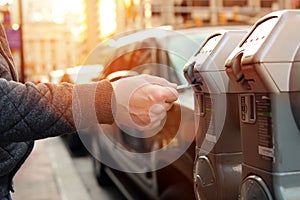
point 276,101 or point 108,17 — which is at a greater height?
point 276,101

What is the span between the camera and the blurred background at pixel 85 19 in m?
14.2

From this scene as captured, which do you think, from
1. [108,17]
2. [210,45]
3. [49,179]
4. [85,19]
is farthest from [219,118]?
[85,19]

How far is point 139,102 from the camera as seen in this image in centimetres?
145

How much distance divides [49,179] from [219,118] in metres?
5.23

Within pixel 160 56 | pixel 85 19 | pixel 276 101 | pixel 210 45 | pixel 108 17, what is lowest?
pixel 85 19

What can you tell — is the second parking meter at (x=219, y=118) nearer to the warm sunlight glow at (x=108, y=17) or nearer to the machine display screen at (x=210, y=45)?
the machine display screen at (x=210, y=45)

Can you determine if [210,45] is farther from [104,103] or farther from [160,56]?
[160,56]

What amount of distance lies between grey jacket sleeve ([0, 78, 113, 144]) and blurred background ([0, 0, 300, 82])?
3608mm

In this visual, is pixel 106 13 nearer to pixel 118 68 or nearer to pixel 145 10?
pixel 145 10


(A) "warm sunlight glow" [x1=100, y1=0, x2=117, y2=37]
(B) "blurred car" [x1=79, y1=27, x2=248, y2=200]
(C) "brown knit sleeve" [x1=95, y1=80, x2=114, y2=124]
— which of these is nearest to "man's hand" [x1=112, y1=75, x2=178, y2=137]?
(C) "brown knit sleeve" [x1=95, y1=80, x2=114, y2=124]

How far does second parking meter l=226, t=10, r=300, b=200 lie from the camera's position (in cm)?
140

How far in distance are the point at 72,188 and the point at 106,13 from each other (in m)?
13.6

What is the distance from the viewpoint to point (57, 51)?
30.1 meters

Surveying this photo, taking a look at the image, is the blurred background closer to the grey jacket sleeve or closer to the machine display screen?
the machine display screen
